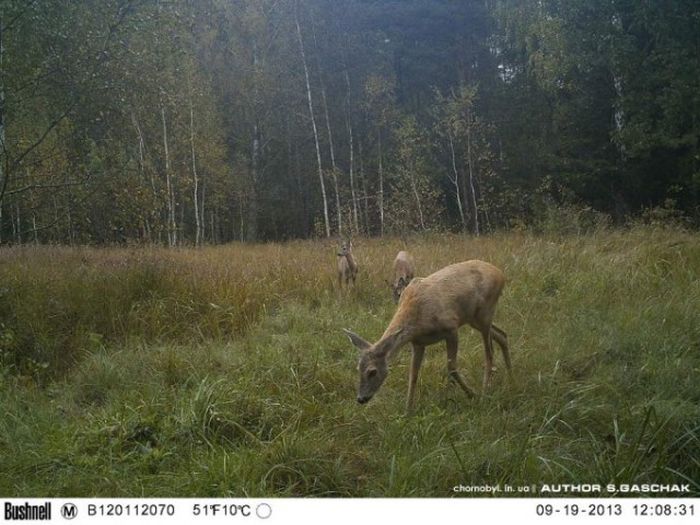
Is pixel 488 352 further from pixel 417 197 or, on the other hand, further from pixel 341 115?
pixel 341 115

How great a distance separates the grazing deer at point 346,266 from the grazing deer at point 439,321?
2.30 m

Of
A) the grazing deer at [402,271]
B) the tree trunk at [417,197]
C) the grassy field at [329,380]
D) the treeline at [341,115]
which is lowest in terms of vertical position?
the grassy field at [329,380]

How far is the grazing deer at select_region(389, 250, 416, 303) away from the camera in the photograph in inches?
198

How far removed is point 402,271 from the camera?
5406 mm

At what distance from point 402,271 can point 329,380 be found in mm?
1928

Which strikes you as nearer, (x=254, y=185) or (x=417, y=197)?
(x=417, y=197)

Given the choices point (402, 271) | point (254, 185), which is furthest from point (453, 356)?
point (254, 185)

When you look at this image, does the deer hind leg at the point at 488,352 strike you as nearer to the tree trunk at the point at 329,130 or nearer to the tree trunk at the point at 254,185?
the tree trunk at the point at 329,130

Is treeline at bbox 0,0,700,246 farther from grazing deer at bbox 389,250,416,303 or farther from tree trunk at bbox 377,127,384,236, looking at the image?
grazing deer at bbox 389,250,416,303

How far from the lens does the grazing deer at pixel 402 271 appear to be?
5.04 meters

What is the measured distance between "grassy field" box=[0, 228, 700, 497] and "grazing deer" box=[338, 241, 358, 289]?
0.42ft
